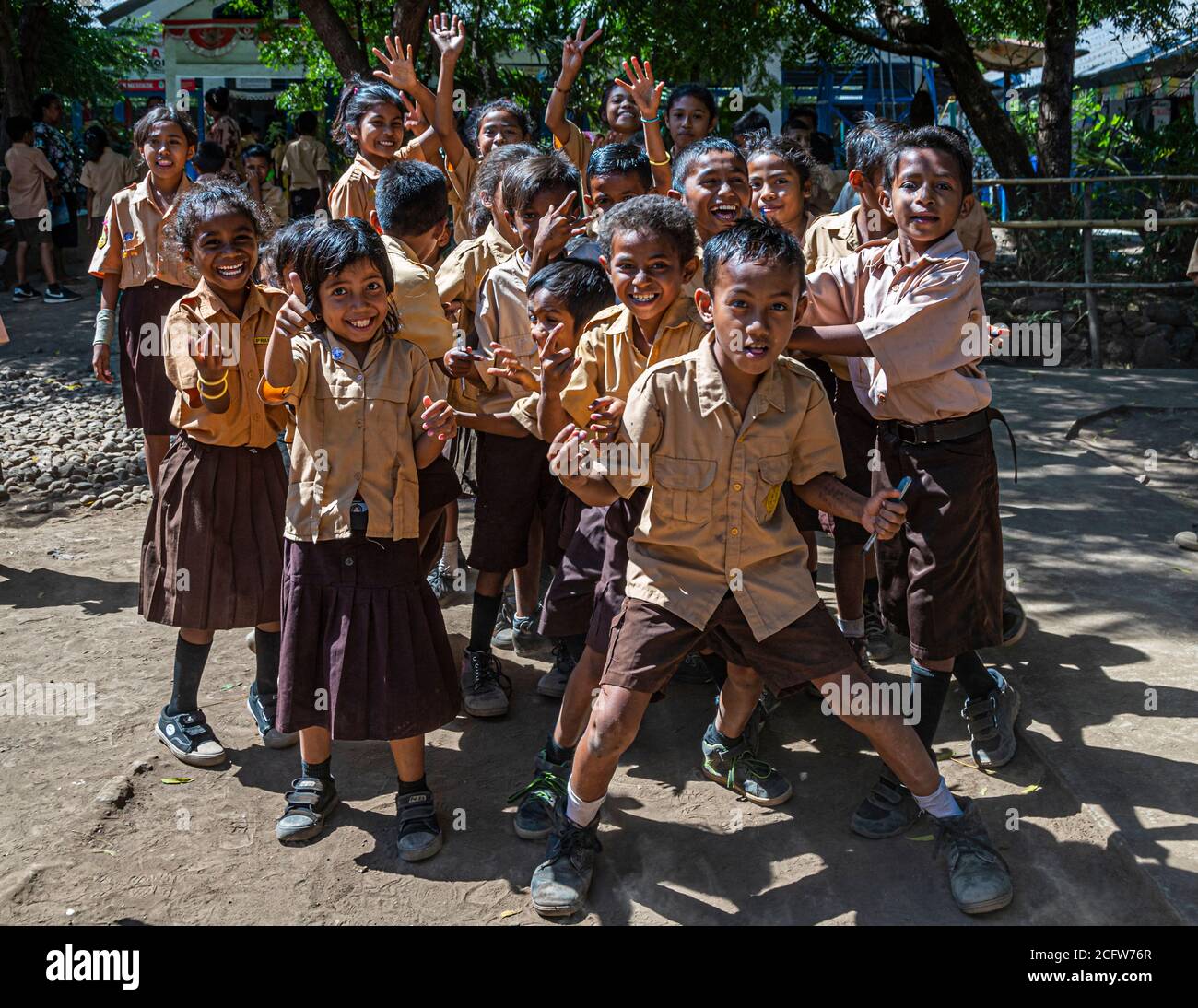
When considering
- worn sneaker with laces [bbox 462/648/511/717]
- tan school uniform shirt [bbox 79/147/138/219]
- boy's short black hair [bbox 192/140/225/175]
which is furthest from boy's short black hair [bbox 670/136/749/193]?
tan school uniform shirt [bbox 79/147/138/219]

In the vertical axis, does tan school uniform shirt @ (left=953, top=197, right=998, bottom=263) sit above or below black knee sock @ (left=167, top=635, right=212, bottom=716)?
above

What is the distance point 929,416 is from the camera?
3.15 metres

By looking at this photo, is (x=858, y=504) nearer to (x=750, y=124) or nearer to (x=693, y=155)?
(x=693, y=155)

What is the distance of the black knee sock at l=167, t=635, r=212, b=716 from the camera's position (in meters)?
3.60

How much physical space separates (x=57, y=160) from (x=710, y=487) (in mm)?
11167

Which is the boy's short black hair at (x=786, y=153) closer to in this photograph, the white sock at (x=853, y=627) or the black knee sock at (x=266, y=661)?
the white sock at (x=853, y=627)

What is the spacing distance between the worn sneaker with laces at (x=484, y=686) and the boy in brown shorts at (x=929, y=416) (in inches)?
48.3

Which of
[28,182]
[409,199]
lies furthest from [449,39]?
[28,182]

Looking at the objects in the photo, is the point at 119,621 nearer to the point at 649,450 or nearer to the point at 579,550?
the point at 579,550

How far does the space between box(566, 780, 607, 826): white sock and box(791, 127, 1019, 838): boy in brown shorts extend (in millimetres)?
694

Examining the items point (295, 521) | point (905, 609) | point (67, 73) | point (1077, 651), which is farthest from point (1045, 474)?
point (67, 73)

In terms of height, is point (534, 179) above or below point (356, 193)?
below

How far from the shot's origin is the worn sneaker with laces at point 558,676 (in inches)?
153

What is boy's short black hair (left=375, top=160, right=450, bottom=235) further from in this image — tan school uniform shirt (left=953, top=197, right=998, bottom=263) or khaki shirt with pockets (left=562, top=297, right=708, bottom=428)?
tan school uniform shirt (left=953, top=197, right=998, bottom=263)
